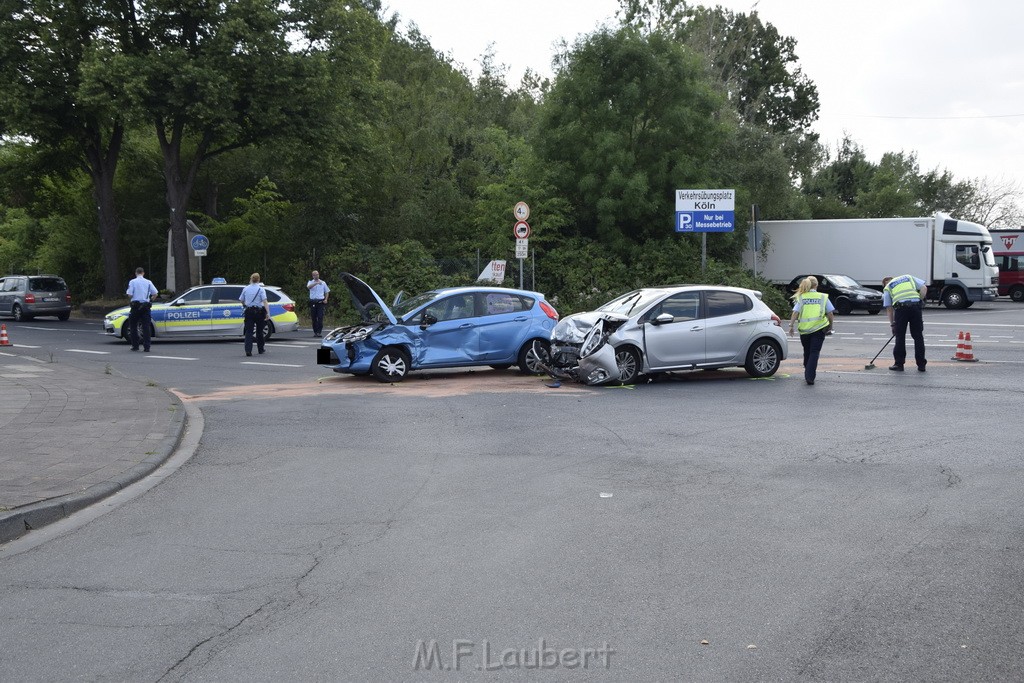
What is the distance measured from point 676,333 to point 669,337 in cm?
13

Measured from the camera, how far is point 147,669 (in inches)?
178

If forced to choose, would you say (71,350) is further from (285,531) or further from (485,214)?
(285,531)

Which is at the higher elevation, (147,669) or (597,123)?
(597,123)

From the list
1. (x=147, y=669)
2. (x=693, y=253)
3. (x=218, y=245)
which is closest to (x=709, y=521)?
(x=147, y=669)

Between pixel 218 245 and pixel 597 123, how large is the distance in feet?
52.0

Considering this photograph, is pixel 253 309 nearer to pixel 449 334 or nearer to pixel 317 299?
pixel 317 299

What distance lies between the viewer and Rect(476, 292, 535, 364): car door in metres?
16.9

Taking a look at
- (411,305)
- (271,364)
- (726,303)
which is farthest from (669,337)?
(271,364)

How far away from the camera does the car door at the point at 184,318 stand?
26125mm

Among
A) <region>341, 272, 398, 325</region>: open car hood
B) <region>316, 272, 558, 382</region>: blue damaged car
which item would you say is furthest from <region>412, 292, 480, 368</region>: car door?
<region>341, 272, 398, 325</region>: open car hood

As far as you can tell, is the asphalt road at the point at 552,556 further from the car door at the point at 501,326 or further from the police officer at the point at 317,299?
the police officer at the point at 317,299

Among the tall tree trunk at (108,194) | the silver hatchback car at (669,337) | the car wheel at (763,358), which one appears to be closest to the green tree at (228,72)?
the tall tree trunk at (108,194)

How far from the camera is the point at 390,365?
54.6 feet

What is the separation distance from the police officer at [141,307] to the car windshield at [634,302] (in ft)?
36.8
